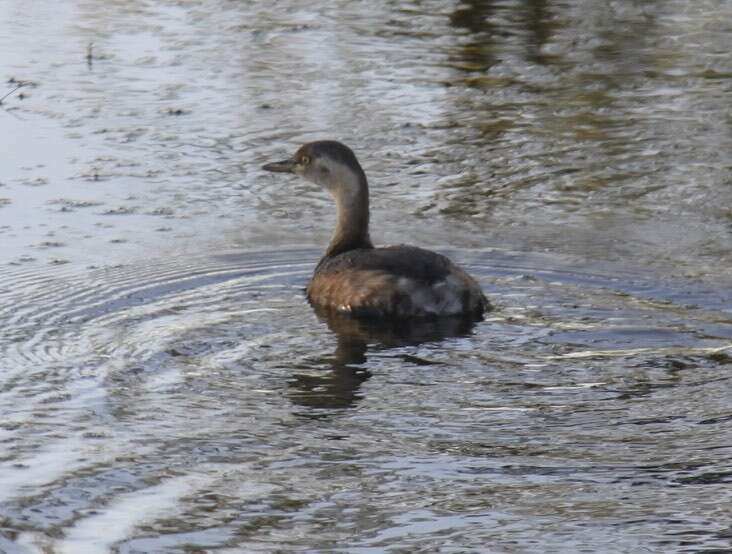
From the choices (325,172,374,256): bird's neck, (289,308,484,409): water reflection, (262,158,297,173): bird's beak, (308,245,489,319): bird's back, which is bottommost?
(289,308,484,409): water reflection

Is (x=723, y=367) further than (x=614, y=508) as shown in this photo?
Yes

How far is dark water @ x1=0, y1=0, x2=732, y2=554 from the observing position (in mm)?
5949

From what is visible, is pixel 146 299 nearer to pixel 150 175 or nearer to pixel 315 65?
pixel 150 175

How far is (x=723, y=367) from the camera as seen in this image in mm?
7574

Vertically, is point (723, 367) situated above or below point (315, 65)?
below

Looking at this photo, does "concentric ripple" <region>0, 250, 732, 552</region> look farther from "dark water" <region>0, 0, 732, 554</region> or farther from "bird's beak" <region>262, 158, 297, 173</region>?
"bird's beak" <region>262, 158, 297, 173</region>

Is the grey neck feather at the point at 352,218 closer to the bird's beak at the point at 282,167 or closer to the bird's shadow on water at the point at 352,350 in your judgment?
the bird's beak at the point at 282,167

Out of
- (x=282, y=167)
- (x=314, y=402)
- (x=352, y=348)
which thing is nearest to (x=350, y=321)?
(x=352, y=348)

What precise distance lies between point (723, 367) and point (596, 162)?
174 inches

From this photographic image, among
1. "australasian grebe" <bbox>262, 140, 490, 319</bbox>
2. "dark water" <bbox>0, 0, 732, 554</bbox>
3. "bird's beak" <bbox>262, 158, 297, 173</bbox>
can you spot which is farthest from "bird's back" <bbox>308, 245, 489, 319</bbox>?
"bird's beak" <bbox>262, 158, 297, 173</bbox>

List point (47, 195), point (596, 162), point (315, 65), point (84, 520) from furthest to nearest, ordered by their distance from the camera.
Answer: point (315, 65) < point (596, 162) < point (47, 195) < point (84, 520)

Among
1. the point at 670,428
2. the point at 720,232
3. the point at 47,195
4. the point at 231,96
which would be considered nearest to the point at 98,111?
the point at 231,96

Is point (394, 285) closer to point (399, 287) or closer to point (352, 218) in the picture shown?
point (399, 287)

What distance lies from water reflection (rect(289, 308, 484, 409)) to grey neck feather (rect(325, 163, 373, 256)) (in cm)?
81
